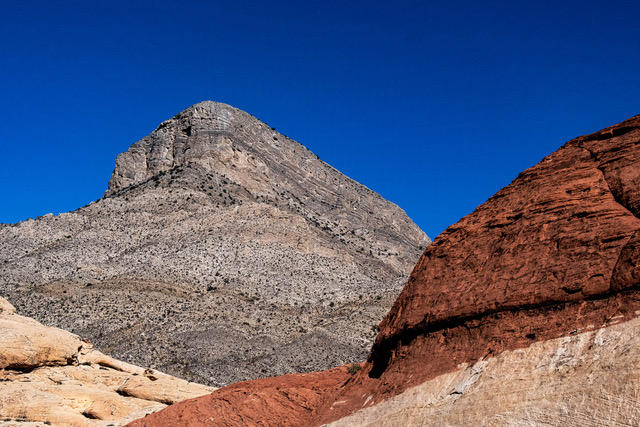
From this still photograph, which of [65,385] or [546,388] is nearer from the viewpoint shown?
[546,388]

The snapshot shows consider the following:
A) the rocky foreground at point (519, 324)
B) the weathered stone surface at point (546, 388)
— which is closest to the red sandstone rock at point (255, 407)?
the rocky foreground at point (519, 324)

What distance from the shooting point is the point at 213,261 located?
72.4m

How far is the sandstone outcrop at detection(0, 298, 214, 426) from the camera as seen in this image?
20.7 meters

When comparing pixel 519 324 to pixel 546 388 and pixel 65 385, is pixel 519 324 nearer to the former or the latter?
pixel 546 388

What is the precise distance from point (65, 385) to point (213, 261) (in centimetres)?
4939

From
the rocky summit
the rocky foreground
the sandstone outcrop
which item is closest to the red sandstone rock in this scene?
the rocky foreground

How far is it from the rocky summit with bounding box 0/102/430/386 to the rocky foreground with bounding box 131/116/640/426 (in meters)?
30.0

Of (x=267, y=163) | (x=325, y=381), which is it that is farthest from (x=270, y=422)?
(x=267, y=163)

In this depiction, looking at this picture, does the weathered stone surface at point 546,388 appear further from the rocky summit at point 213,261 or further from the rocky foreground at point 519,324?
the rocky summit at point 213,261

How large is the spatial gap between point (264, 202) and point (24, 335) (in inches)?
3016

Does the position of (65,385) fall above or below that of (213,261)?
below

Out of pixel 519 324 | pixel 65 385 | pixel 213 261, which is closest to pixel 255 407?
pixel 519 324

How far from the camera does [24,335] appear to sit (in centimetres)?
2400

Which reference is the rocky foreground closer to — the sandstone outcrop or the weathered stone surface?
the weathered stone surface
